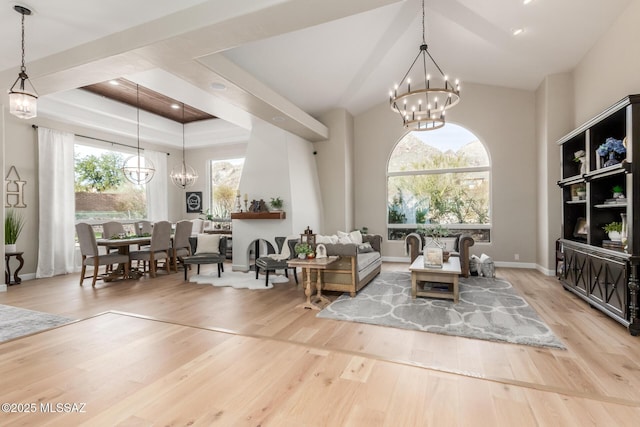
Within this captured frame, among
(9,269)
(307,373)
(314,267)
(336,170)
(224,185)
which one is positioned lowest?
(307,373)

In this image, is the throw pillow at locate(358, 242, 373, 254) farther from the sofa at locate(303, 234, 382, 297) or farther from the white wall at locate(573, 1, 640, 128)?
the white wall at locate(573, 1, 640, 128)

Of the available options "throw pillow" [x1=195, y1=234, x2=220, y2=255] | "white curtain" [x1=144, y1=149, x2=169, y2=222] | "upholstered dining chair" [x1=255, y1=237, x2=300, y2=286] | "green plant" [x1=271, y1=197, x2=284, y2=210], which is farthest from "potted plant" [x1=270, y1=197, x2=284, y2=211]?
"white curtain" [x1=144, y1=149, x2=169, y2=222]

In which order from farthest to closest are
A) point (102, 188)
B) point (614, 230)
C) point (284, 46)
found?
point (102, 188) → point (284, 46) → point (614, 230)

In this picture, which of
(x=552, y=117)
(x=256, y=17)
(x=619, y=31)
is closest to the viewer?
(x=256, y=17)

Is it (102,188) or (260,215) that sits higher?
(102,188)

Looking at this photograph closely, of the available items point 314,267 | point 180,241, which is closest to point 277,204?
point 180,241

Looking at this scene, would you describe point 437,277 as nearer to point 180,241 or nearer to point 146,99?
point 180,241

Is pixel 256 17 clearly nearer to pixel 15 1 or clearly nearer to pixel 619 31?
pixel 15 1

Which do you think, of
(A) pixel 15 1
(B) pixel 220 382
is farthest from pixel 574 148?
(A) pixel 15 1

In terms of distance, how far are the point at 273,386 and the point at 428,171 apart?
6.22 m

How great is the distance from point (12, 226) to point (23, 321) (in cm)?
312

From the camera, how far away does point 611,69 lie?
4.18 metres

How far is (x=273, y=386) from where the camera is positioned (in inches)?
86.9

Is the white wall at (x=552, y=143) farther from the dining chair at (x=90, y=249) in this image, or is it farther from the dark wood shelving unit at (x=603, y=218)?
the dining chair at (x=90, y=249)
